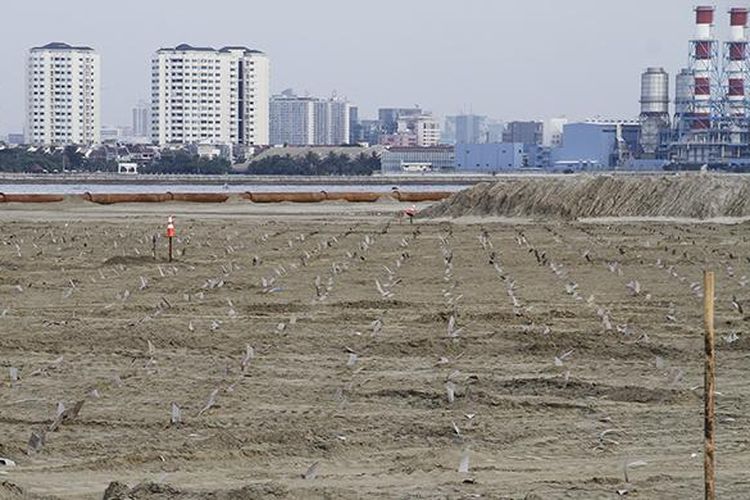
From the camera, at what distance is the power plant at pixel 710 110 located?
132 metres

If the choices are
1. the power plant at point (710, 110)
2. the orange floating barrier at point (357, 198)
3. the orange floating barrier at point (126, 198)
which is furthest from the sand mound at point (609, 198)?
the power plant at point (710, 110)

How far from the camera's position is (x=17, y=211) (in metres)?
53.1

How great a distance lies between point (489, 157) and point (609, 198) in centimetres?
10246

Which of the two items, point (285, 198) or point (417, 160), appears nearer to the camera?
point (285, 198)

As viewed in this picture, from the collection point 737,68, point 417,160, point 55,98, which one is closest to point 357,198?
point 737,68

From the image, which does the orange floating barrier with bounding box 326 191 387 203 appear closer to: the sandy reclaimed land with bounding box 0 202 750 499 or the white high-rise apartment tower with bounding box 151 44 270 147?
the sandy reclaimed land with bounding box 0 202 750 499

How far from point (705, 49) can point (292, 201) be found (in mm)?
79152

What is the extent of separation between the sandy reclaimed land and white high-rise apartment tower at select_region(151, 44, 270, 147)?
169 meters

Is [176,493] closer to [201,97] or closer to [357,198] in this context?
[357,198]

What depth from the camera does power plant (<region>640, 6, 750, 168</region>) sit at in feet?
432

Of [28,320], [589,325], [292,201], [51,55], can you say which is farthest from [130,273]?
[51,55]

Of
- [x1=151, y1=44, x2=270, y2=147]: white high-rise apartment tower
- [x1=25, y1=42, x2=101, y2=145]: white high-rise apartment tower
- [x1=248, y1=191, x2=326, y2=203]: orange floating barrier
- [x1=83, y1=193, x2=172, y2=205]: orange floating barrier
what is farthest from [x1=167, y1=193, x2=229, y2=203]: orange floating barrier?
[x1=25, y1=42, x2=101, y2=145]: white high-rise apartment tower

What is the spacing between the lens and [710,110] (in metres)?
134

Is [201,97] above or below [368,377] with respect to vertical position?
above
